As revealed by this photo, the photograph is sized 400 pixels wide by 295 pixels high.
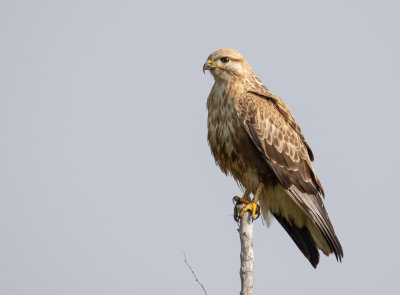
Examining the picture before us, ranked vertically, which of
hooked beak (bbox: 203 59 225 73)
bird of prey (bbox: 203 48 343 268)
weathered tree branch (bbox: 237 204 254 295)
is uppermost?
hooked beak (bbox: 203 59 225 73)

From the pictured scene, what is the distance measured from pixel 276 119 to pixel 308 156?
2.44 ft

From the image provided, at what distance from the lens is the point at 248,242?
6090mm

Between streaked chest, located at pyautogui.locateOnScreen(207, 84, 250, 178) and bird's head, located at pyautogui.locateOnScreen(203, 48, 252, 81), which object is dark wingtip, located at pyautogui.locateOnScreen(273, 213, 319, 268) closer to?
streaked chest, located at pyautogui.locateOnScreen(207, 84, 250, 178)

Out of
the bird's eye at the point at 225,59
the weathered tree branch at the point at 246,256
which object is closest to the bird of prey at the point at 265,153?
the bird's eye at the point at 225,59

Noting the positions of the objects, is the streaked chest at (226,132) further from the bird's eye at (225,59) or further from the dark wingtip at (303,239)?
the dark wingtip at (303,239)

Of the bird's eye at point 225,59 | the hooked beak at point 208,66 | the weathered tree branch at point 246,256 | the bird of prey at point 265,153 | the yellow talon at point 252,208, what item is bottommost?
the weathered tree branch at point 246,256

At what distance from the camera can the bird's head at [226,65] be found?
771cm

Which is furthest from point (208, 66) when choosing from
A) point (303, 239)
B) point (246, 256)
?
point (246, 256)

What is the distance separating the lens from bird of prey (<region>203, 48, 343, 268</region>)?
7.27m

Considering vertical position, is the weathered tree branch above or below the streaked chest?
below

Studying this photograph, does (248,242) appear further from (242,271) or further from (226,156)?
(226,156)

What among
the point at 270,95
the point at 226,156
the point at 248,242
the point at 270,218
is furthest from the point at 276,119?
the point at 248,242

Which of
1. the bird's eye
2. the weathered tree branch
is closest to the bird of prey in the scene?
the bird's eye

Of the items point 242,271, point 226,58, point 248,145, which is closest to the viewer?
point 242,271
